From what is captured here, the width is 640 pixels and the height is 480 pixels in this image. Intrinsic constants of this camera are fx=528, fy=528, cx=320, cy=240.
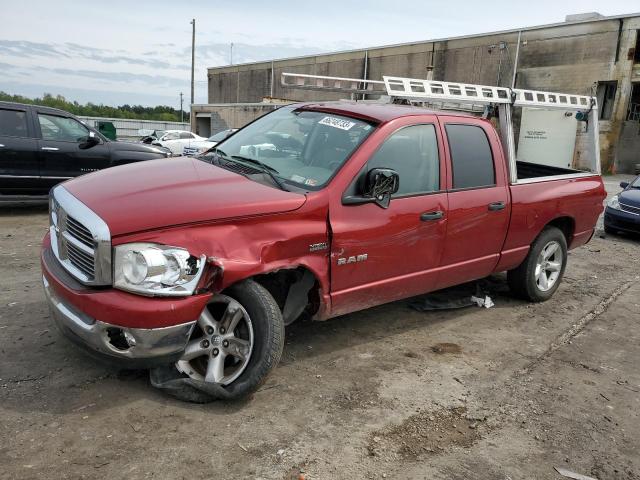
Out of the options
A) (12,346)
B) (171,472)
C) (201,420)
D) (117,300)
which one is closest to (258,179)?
(117,300)

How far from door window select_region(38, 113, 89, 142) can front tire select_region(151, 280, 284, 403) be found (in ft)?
22.5

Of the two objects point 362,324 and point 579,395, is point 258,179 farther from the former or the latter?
point 579,395

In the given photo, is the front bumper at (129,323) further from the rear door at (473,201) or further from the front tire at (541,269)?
the front tire at (541,269)

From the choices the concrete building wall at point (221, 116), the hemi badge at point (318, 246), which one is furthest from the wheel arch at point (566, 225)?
the concrete building wall at point (221, 116)

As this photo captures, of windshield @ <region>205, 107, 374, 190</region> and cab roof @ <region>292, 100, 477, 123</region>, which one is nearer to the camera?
windshield @ <region>205, 107, 374, 190</region>

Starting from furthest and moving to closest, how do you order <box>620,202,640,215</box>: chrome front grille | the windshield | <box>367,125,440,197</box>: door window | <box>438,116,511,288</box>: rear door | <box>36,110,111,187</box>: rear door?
<box>620,202,640,215</box>: chrome front grille → <box>36,110,111,187</box>: rear door → <box>438,116,511,288</box>: rear door → <box>367,125,440,197</box>: door window → the windshield

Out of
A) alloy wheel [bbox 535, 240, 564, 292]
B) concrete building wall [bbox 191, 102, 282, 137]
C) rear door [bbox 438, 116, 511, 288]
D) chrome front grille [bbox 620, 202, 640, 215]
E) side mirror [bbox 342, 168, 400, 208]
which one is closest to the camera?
side mirror [bbox 342, 168, 400, 208]

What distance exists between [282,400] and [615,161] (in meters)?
29.7

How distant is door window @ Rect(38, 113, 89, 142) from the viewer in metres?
8.56

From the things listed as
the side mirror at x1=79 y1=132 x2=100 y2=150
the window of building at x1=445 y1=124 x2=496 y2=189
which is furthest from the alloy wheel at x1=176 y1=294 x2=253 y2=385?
the side mirror at x1=79 y1=132 x2=100 y2=150

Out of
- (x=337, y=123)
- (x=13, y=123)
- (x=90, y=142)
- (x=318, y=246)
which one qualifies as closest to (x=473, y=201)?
(x=337, y=123)

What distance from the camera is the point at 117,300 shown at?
110 inches

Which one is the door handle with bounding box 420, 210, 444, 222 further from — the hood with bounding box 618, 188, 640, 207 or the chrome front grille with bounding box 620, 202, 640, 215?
the hood with bounding box 618, 188, 640, 207

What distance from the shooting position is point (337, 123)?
4078 mm
